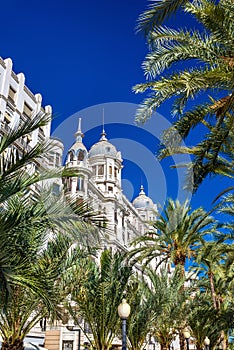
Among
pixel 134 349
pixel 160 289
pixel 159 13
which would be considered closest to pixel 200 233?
pixel 160 289

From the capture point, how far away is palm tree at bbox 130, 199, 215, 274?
23.6 meters

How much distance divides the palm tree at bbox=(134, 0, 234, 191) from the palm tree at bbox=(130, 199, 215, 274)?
39.7 ft

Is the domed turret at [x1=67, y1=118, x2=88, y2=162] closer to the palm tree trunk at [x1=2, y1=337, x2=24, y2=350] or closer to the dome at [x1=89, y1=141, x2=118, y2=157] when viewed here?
the dome at [x1=89, y1=141, x2=118, y2=157]

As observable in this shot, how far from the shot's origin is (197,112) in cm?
1137

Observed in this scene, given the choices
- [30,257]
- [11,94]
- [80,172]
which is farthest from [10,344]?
[11,94]

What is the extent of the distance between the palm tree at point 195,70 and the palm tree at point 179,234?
12.1 metres

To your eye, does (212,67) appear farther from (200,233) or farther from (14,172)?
(200,233)

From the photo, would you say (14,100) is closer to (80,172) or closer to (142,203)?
(80,172)

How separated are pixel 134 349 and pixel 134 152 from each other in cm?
906

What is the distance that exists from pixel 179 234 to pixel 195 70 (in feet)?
47.4

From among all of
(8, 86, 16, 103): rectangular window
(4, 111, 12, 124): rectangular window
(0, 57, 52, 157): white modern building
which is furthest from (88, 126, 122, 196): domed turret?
(4, 111, 12, 124): rectangular window

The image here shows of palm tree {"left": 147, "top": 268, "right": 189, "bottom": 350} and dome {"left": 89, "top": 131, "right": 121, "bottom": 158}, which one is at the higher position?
dome {"left": 89, "top": 131, "right": 121, "bottom": 158}

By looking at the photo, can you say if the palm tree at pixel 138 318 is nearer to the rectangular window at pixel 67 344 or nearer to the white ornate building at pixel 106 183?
the rectangular window at pixel 67 344

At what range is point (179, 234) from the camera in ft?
78.1
